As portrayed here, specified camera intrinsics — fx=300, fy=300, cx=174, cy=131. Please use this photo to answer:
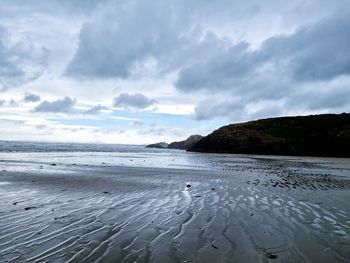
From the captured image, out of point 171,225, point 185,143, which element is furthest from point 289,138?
point 185,143

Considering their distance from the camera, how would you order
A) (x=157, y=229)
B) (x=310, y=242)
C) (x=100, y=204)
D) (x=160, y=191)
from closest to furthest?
(x=310, y=242) → (x=157, y=229) → (x=100, y=204) → (x=160, y=191)

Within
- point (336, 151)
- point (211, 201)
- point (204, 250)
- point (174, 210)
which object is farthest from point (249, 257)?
point (336, 151)

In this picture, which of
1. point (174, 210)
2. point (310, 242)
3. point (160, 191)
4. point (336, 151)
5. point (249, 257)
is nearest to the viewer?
point (249, 257)

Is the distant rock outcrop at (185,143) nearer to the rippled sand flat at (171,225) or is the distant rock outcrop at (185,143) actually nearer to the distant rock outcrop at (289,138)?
the distant rock outcrop at (289,138)

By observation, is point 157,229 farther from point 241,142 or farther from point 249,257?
point 241,142

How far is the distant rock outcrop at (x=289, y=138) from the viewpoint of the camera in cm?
7000

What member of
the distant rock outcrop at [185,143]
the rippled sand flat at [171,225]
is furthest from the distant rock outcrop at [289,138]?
the rippled sand flat at [171,225]

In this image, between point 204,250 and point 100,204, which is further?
point 100,204

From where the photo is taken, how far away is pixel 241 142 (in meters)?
79.8

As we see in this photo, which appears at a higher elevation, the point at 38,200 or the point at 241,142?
the point at 241,142

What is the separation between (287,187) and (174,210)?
8.76 meters

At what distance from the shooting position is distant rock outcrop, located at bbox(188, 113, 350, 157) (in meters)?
70.0

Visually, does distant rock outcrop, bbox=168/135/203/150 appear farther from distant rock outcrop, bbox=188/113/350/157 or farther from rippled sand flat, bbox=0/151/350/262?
rippled sand flat, bbox=0/151/350/262

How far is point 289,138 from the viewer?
252ft
